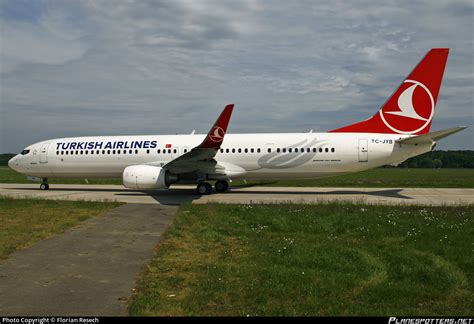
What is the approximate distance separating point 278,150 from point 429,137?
7155 millimetres

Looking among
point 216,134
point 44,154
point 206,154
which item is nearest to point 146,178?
point 206,154

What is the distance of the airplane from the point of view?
19453mm

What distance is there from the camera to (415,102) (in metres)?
20.2

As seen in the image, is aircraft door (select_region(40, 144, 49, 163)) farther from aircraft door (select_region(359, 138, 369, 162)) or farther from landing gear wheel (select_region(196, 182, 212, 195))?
aircraft door (select_region(359, 138, 369, 162))

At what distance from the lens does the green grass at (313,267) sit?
5.21 m

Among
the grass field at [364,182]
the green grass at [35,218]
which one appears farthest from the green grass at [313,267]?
the grass field at [364,182]

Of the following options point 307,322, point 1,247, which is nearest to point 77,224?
point 1,247

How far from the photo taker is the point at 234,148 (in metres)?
22.0

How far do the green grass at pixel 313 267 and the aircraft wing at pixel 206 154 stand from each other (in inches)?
275

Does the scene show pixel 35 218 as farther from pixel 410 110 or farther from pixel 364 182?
pixel 364 182

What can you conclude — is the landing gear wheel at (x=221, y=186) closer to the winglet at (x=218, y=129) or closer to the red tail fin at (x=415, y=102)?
the winglet at (x=218, y=129)

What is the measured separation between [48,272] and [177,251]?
245cm

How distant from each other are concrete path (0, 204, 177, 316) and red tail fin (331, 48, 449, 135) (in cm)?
1398

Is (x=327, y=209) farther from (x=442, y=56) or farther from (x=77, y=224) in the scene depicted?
(x=442, y=56)
